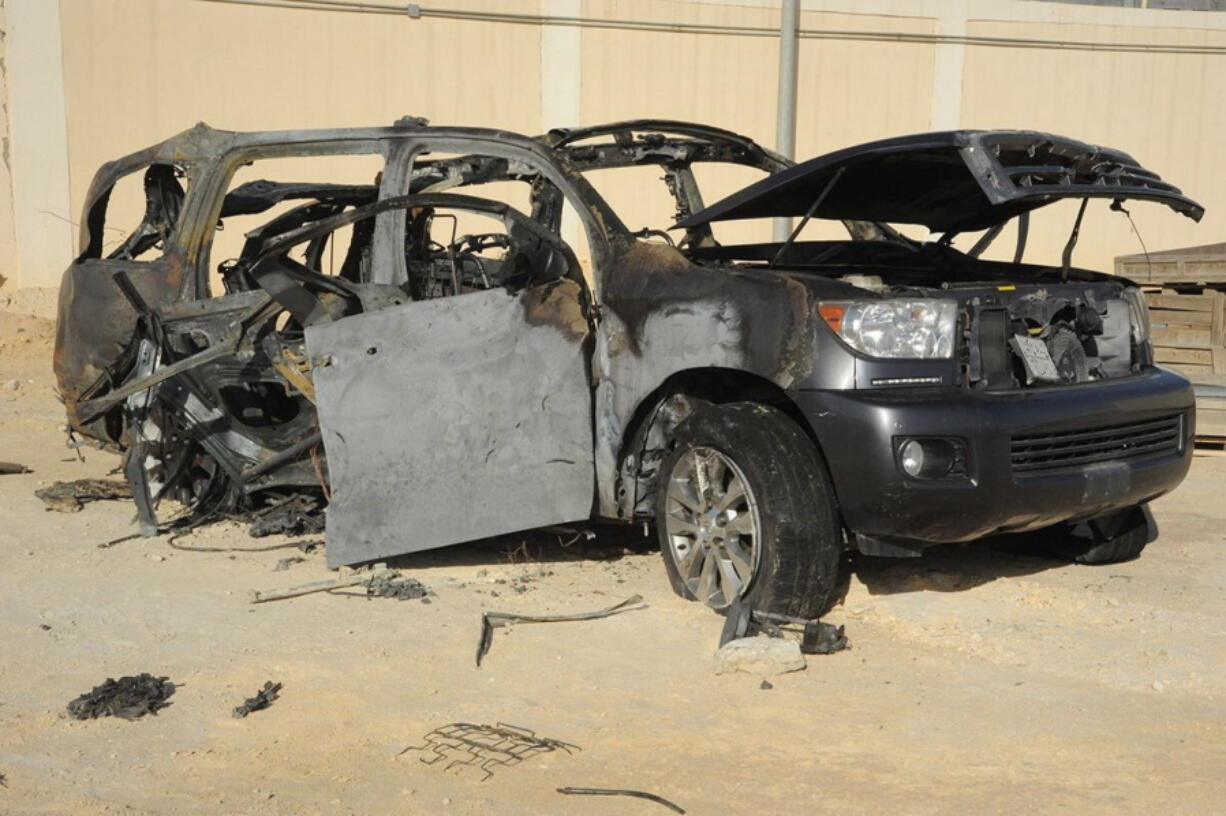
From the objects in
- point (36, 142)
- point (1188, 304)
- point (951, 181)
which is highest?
point (36, 142)

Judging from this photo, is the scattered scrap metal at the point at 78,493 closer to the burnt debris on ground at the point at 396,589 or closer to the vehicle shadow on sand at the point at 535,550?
the vehicle shadow on sand at the point at 535,550

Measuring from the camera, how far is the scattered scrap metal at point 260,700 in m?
4.29

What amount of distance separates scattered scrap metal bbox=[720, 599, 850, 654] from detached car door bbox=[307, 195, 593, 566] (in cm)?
91

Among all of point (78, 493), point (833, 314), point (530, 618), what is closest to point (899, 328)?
point (833, 314)

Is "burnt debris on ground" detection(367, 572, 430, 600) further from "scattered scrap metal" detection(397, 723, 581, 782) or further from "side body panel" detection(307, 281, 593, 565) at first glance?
"scattered scrap metal" detection(397, 723, 581, 782)

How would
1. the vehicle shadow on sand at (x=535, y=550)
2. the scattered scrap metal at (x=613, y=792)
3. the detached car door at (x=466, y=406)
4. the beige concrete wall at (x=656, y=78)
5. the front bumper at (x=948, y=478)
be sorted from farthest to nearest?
the beige concrete wall at (x=656, y=78)
the vehicle shadow on sand at (x=535, y=550)
the detached car door at (x=466, y=406)
the front bumper at (x=948, y=478)
the scattered scrap metal at (x=613, y=792)

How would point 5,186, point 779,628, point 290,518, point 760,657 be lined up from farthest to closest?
point 5,186, point 290,518, point 779,628, point 760,657

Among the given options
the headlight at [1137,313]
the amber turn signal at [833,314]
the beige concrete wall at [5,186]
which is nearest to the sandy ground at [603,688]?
the headlight at [1137,313]

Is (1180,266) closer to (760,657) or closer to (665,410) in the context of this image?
(665,410)

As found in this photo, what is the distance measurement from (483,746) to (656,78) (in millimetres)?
12858

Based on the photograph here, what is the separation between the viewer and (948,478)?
469cm

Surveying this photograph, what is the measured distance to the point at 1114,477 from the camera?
5082mm

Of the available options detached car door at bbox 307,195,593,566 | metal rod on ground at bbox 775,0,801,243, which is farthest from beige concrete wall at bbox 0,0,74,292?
detached car door at bbox 307,195,593,566

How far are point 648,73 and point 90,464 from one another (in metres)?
9.30
